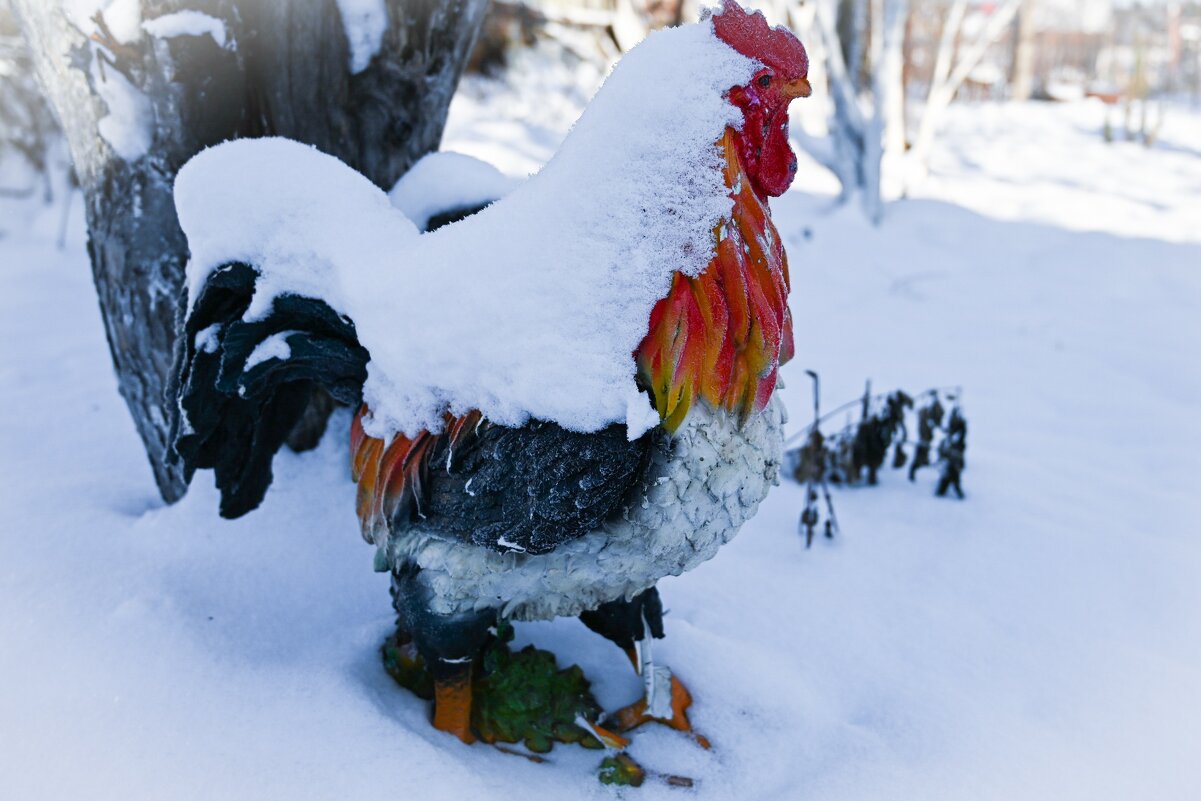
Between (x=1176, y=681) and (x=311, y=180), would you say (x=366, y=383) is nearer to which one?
(x=311, y=180)

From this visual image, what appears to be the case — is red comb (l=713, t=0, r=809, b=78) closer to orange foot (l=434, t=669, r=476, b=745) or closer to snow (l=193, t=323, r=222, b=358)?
snow (l=193, t=323, r=222, b=358)

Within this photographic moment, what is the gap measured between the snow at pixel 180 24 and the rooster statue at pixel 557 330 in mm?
428

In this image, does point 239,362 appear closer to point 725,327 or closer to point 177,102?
point 177,102

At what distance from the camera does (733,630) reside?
2.16 m

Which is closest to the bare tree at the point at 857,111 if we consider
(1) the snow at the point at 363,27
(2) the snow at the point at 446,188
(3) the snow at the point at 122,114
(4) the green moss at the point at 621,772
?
(1) the snow at the point at 363,27

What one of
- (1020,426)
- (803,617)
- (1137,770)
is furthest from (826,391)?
(1137,770)

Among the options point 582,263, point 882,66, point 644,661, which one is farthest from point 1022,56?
point 582,263

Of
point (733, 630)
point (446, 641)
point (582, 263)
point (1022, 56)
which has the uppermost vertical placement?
point (1022, 56)

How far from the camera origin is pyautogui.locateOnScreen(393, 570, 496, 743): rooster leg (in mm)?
1587

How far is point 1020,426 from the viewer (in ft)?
11.1

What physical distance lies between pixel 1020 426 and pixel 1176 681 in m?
1.53

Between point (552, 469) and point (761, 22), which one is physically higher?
point (761, 22)

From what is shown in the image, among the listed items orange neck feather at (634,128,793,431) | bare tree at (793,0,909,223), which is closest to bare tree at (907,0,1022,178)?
bare tree at (793,0,909,223)

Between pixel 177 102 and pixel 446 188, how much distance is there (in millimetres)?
637
